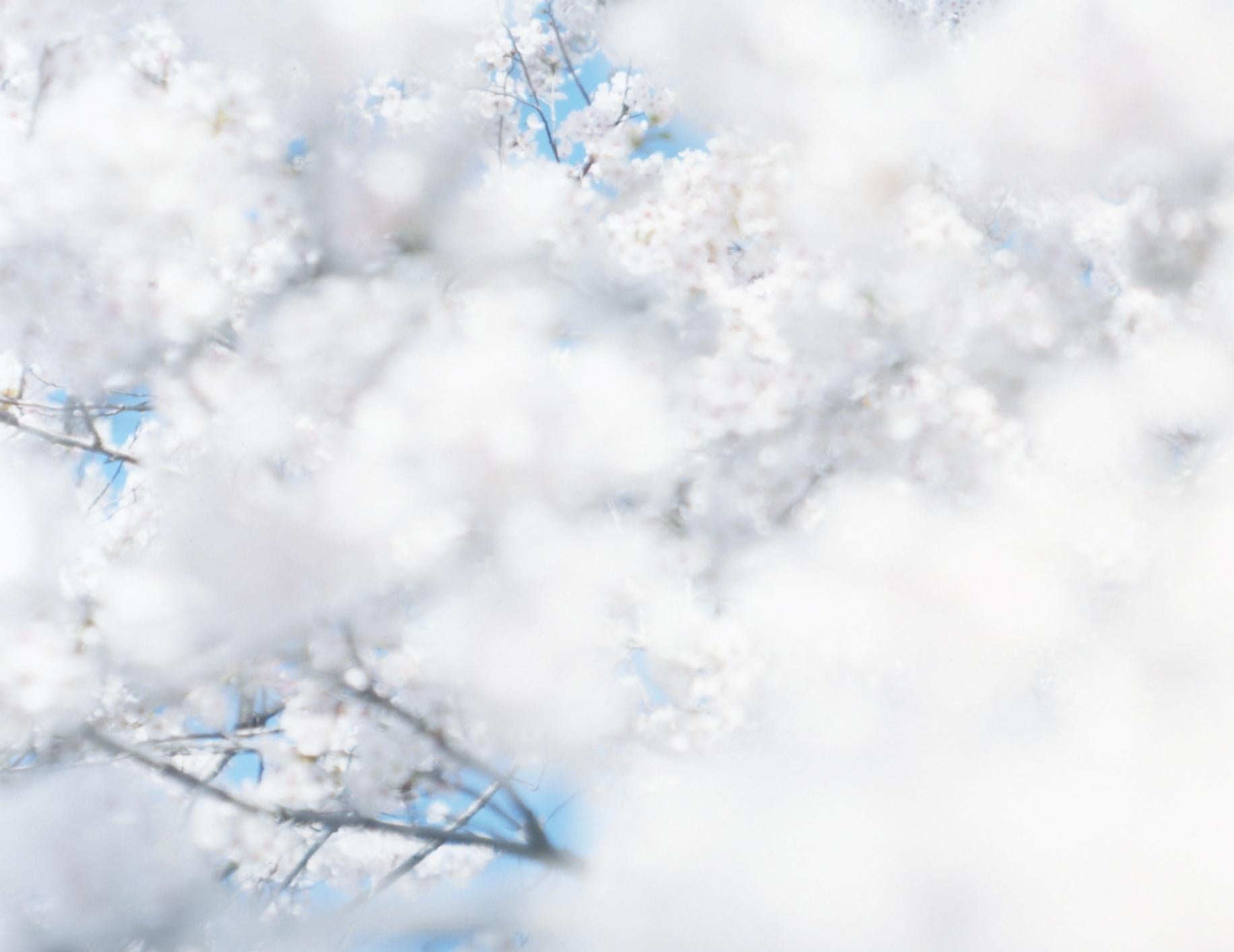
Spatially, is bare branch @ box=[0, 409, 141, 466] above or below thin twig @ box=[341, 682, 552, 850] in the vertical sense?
above

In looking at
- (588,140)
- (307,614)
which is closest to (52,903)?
(307,614)

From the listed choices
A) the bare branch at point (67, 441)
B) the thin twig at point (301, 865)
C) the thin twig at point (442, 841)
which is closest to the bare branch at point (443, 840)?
the thin twig at point (442, 841)

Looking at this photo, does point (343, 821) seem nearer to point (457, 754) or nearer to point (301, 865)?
point (301, 865)

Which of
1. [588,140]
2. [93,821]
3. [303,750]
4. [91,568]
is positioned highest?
[588,140]

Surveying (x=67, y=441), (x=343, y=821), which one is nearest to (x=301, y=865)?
(x=343, y=821)

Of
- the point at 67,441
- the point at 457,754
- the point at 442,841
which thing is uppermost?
the point at 67,441

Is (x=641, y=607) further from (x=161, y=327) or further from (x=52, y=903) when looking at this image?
(x=161, y=327)

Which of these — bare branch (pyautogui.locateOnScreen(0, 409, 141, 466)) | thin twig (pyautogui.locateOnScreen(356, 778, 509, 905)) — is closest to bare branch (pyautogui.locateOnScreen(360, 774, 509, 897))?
thin twig (pyautogui.locateOnScreen(356, 778, 509, 905))

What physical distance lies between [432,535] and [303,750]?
52 centimetres

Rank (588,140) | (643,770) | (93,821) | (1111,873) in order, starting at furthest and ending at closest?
(588,140) < (643,770) < (93,821) < (1111,873)

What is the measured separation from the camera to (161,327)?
1736 mm

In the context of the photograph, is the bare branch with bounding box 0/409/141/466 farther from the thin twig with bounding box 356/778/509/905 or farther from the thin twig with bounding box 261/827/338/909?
the thin twig with bounding box 356/778/509/905

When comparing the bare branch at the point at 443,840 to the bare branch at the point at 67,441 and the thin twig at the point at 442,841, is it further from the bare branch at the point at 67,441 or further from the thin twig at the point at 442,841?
the bare branch at the point at 67,441

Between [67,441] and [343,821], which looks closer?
[343,821]
